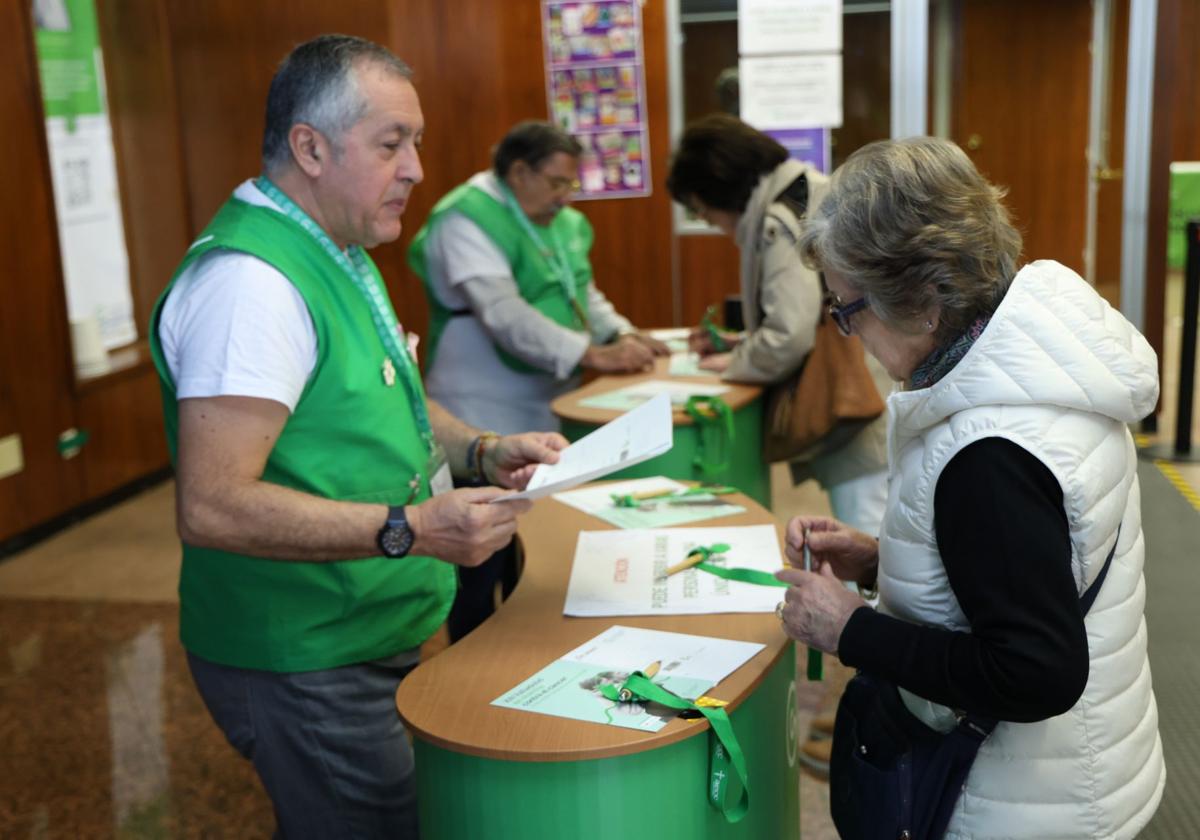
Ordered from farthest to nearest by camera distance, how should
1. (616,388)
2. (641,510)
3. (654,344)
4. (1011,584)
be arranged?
(654,344) < (616,388) < (641,510) < (1011,584)

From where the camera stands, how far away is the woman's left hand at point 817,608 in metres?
1.57

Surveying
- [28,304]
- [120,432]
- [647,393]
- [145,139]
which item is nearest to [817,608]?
[647,393]

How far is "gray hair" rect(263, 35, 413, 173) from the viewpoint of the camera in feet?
6.26

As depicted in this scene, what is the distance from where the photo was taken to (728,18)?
5801 mm

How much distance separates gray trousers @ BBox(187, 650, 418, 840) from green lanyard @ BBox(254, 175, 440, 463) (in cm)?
38

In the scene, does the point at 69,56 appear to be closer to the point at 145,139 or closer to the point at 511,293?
the point at 145,139

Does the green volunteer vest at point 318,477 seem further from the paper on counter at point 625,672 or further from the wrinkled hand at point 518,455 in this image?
the paper on counter at point 625,672

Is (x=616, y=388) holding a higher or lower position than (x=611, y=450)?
lower

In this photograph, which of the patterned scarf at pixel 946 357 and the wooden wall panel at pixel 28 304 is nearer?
the patterned scarf at pixel 946 357

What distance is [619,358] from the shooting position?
3941 mm

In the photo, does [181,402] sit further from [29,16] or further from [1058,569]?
[29,16]

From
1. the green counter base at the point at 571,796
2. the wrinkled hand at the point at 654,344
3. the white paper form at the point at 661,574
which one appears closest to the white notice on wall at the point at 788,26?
the wrinkled hand at the point at 654,344

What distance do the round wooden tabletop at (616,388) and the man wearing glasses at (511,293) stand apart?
61 millimetres

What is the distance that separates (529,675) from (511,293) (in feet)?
6.88
